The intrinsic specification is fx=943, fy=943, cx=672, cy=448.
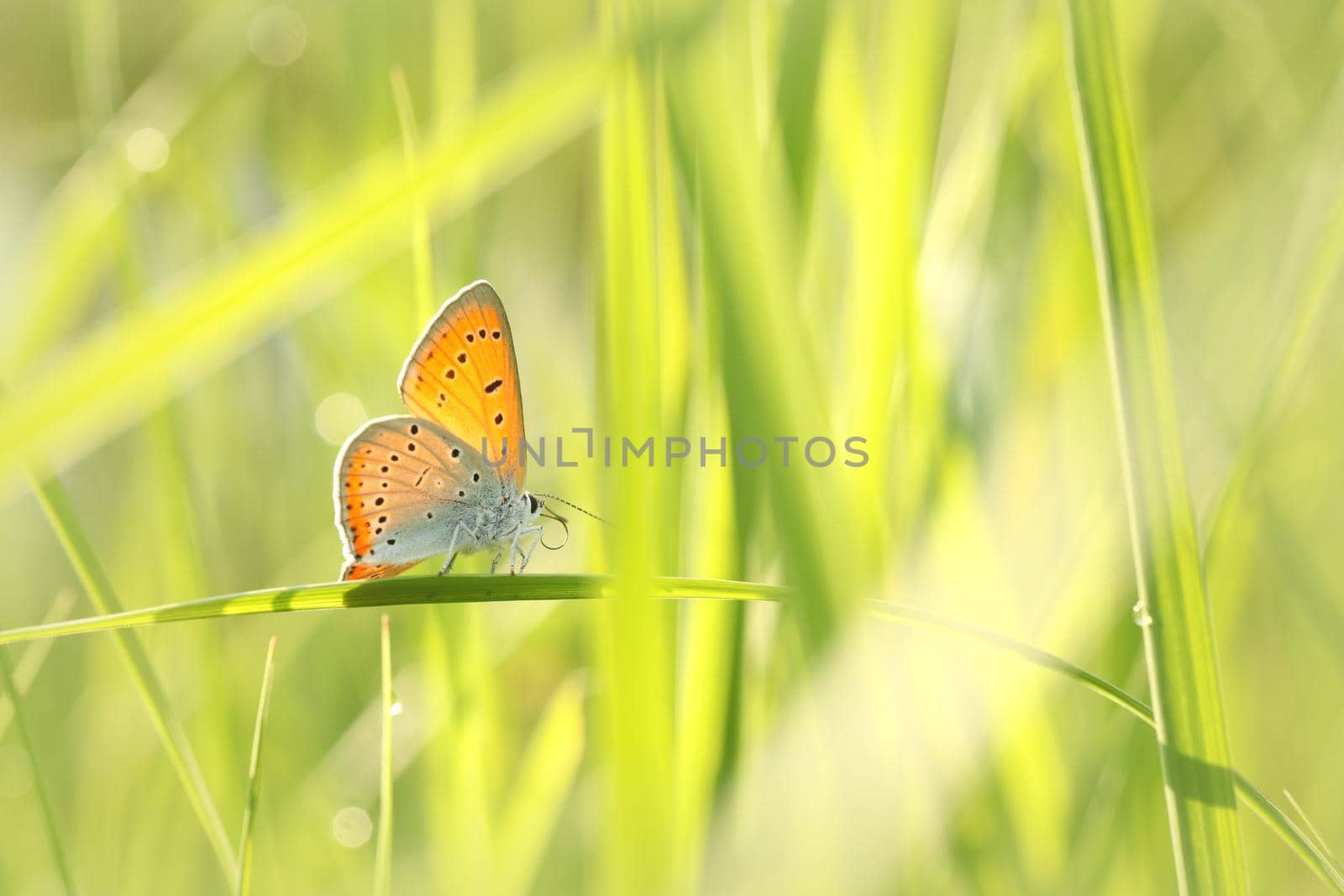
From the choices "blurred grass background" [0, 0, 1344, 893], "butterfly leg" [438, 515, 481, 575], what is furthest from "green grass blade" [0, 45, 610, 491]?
"butterfly leg" [438, 515, 481, 575]

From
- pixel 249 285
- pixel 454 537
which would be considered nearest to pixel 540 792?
pixel 454 537

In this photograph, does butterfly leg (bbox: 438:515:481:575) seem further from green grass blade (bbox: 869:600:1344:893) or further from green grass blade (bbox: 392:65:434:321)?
green grass blade (bbox: 869:600:1344:893)

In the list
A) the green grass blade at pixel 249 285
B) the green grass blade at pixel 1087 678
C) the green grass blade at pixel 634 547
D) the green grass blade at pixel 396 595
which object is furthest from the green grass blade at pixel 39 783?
the green grass blade at pixel 1087 678

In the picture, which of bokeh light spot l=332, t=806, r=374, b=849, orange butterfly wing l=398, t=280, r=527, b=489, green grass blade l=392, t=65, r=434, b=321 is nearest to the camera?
green grass blade l=392, t=65, r=434, b=321

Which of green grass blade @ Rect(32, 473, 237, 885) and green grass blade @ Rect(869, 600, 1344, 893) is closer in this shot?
green grass blade @ Rect(869, 600, 1344, 893)

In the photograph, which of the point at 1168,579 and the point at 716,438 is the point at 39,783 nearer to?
the point at 716,438

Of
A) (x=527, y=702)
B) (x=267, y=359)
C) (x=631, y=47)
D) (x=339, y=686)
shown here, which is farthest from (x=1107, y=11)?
(x=267, y=359)

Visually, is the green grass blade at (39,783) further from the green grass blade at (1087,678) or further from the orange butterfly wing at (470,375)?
the green grass blade at (1087,678)
